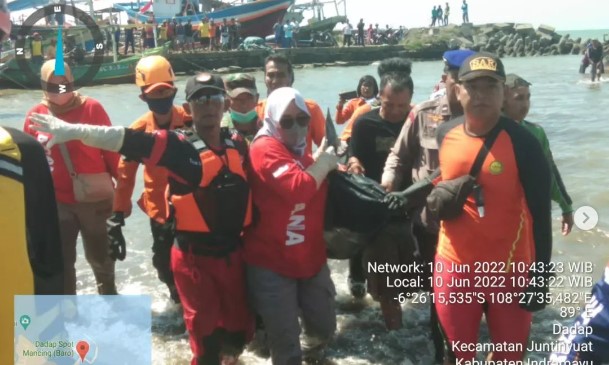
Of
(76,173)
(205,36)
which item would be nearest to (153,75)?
(76,173)

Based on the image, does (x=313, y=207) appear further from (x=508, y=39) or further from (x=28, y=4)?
(x=508, y=39)

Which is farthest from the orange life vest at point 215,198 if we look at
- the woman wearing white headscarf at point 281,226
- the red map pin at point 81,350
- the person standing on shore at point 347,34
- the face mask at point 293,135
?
the person standing on shore at point 347,34

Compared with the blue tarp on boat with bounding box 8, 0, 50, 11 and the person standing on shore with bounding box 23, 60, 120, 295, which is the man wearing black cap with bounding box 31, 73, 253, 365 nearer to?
the person standing on shore with bounding box 23, 60, 120, 295

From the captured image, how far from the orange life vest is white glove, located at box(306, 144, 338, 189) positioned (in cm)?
38

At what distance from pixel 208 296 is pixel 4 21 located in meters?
2.08

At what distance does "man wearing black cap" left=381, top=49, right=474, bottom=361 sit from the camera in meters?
3.90

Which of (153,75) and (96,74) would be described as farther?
Answer: (96,74)

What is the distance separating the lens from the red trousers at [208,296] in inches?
131

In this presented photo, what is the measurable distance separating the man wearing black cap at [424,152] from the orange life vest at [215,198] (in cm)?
122

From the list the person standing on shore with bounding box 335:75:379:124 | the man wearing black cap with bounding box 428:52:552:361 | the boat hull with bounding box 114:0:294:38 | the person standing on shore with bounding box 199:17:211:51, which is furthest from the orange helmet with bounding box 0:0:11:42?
the boat hull with bounding box 114:0:294:38

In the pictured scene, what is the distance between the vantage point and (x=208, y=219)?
3.30 meters

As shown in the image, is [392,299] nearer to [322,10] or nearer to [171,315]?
[171,315]

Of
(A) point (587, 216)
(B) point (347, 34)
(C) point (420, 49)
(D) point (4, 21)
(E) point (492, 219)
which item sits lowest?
(A) point (587, 216)

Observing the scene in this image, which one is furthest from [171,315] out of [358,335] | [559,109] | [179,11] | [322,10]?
[322,10]
